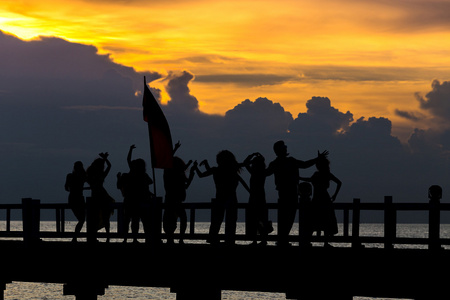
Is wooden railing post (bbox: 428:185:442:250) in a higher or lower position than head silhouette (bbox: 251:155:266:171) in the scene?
lower

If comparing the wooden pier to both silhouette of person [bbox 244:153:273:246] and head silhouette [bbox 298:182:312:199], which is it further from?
head silhouette [bbox 298:182:312:199]

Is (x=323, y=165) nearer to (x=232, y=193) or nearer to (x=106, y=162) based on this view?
(x=232, y=193)

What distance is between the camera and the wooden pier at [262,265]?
14055mm

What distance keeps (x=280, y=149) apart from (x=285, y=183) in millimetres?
673

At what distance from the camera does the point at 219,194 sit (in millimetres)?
16562

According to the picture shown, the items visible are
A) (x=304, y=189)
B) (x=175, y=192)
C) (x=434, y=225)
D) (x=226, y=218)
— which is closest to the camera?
(x=434, y=225)

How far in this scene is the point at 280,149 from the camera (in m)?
15.9

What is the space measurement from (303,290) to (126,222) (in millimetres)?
4746

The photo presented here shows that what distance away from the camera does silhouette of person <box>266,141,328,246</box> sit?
620 inches

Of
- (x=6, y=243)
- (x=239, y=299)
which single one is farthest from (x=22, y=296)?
(x=6, y=243)

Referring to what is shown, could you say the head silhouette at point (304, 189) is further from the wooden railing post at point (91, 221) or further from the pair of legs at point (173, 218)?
the wooden railing post at point (91, 221)

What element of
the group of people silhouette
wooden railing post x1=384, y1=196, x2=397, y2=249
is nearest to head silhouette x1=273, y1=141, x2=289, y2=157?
the group of people silhouette

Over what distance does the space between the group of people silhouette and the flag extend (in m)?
0.46

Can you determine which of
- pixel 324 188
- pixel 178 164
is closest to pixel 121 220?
pixel 178 164
